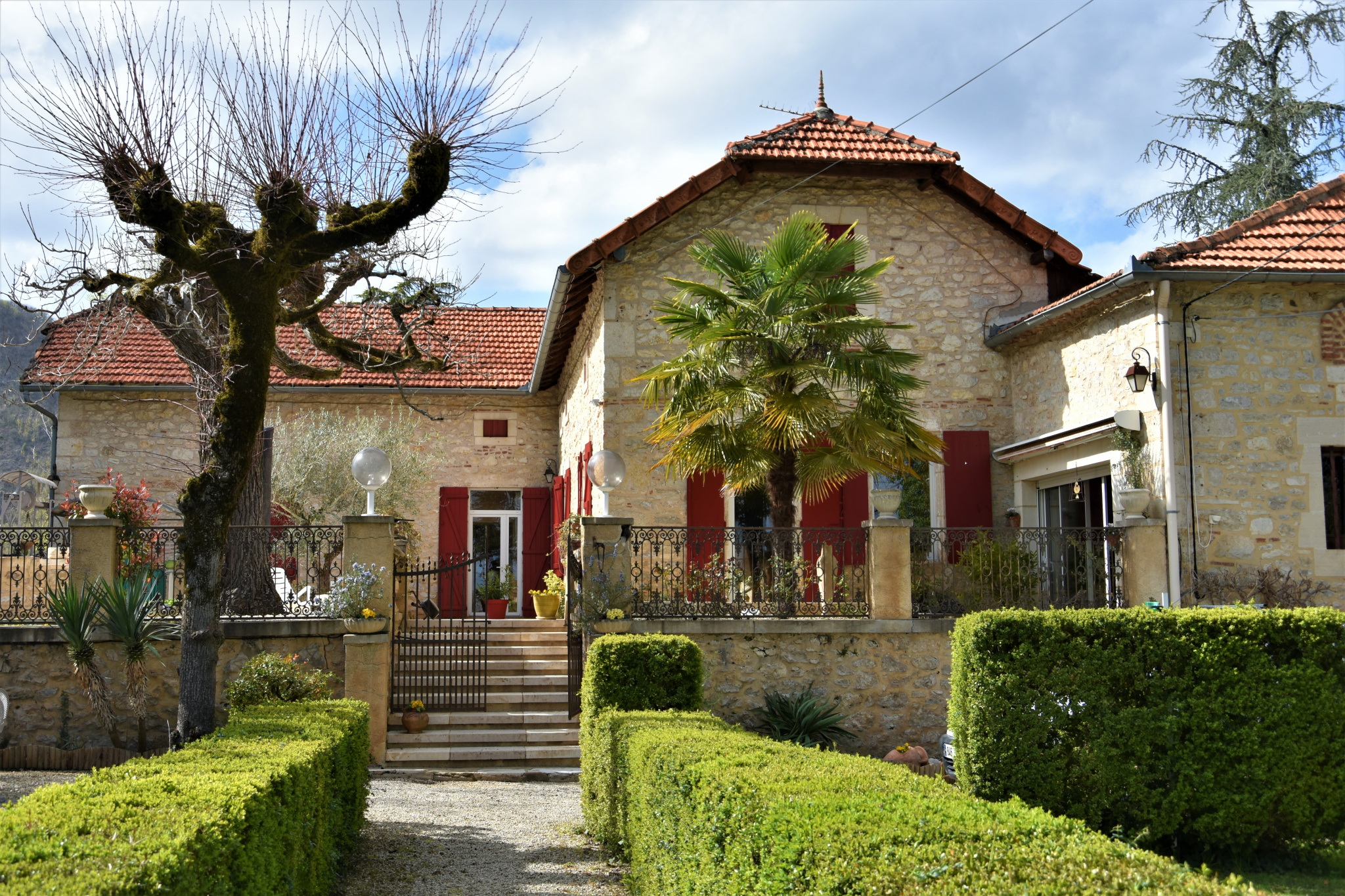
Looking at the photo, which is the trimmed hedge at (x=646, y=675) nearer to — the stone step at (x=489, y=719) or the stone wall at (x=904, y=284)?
the stone step at (x=489, y=719)

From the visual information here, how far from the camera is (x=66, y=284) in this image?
29.9 feet

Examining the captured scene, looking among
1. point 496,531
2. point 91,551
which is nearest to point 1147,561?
point 91,551

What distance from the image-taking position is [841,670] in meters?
10.7

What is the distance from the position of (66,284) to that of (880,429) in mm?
7294

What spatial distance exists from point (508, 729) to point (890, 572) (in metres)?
4.10

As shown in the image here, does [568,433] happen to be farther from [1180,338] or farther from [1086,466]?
[1180,338]

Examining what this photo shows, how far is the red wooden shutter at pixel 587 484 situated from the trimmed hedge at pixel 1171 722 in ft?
24.8

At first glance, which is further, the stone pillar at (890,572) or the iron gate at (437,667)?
the iron gate at (437,667)

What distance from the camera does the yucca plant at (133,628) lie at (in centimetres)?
952

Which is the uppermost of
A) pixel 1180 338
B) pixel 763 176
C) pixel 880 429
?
pixel 763 176

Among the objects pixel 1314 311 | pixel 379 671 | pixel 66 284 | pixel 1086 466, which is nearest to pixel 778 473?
pixel 1086 466

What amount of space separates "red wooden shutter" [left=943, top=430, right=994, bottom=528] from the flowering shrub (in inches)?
269

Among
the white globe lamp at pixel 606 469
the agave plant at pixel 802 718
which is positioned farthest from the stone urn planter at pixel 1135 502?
the white globe lamp at pixel 606 469

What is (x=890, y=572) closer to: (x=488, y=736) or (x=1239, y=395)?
(x=1239, y=395)
